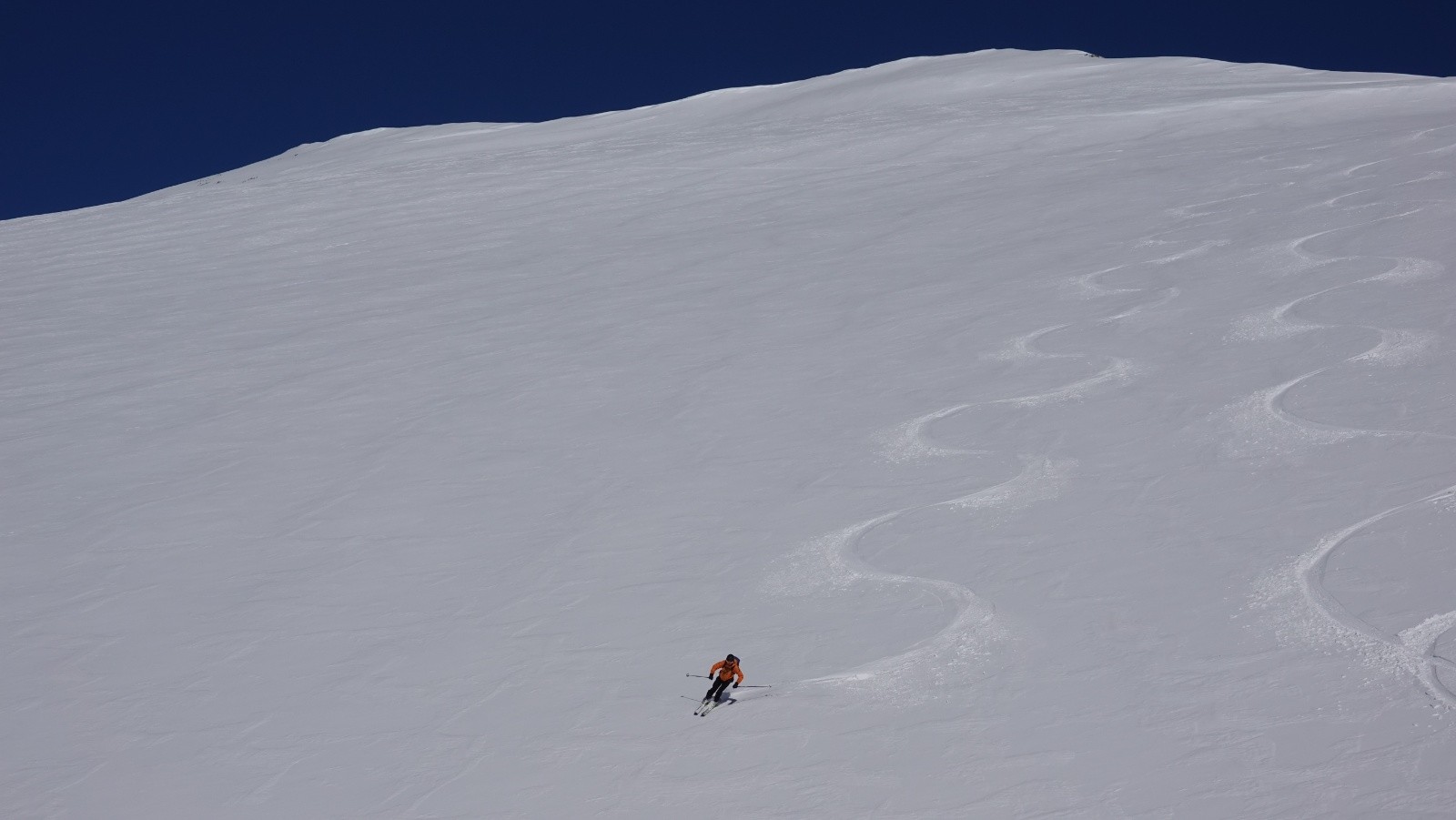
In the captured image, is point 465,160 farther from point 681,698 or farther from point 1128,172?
point 681,698

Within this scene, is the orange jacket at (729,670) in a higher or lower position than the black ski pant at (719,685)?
higher

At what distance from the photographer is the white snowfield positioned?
316 centimetres

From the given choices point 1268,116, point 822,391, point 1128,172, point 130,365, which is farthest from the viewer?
point 1268,116

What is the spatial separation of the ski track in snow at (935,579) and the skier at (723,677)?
21 cm

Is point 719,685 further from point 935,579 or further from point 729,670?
point 935,579

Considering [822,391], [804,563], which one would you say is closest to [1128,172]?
[822,391]

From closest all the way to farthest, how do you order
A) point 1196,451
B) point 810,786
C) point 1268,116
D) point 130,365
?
1. point 810,786
2. point 1196,451
3. point 130,365
4. point 1268,116

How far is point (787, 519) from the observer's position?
14.8 feet

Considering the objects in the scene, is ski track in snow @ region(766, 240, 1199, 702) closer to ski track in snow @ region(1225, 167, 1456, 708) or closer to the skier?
the skier

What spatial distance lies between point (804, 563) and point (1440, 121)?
8.00 meters

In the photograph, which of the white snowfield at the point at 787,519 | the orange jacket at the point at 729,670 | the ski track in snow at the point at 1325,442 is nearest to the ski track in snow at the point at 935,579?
the white snowfield at the point at 787,519

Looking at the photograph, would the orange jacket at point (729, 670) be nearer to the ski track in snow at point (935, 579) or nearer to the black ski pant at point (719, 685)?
the black ski pant at point (719, 685)

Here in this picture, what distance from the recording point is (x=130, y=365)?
769 cm

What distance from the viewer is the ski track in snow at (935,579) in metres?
3.47
